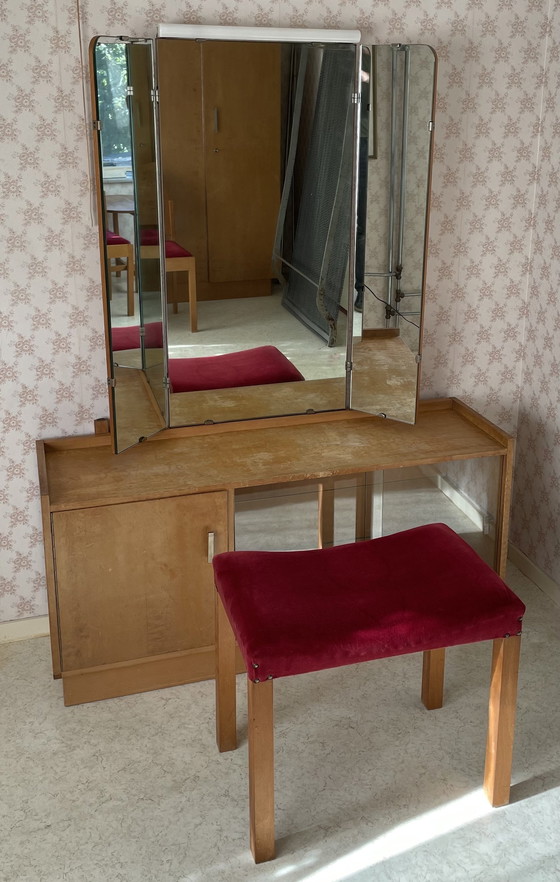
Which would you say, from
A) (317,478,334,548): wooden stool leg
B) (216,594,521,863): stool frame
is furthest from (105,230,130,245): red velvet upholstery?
(216,594,521,863): stool frame

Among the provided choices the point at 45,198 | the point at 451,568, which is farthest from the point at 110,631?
the point at 45,198

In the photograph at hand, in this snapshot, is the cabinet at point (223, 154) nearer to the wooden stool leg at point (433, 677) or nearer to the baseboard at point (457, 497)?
the baseboard at point (457, 497)

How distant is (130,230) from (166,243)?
4.2 inches

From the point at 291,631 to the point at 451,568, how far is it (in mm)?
438

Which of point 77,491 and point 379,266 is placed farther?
point 379,266

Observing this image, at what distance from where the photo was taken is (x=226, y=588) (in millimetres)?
2174

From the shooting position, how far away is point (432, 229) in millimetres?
2904

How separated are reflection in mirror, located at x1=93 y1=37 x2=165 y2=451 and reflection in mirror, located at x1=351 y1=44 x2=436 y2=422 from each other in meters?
0.59

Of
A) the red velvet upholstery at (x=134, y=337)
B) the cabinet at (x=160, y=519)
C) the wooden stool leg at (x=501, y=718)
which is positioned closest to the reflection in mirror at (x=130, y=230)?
the red velvet upholstery at (x=134, y=337)

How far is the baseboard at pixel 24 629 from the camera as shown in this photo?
2.90 metres

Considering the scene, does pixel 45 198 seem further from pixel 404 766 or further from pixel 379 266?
pixel 404 766

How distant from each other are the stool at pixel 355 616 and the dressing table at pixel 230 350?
12.1 inches

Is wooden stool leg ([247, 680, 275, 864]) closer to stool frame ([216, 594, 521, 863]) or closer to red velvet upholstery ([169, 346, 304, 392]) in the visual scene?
stool frame ([216, 594, 521, 863])

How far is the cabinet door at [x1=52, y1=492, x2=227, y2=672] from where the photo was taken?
246cm
